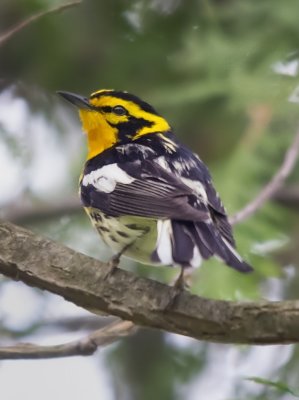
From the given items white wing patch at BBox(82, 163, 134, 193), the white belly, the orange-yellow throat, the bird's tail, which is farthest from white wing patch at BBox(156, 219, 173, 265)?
the orange-yellow throat

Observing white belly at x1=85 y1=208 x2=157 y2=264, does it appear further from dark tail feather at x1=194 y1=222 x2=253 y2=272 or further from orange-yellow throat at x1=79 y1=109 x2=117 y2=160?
orange-yellow throat at x1=79 y1=109 x2=117 y2=160

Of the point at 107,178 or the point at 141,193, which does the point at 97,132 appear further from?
the point at 141,193

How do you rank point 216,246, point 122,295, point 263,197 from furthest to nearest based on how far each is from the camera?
point 263,197
point 216,246
point 122,295

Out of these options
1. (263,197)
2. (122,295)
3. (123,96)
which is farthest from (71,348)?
(123,96)

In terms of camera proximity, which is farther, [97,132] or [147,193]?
[97,132]

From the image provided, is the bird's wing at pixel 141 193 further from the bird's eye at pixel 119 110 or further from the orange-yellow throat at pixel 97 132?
the bird's eye at pixel 119 110
